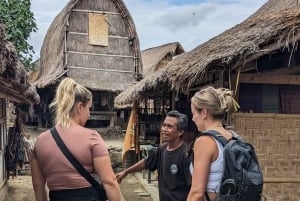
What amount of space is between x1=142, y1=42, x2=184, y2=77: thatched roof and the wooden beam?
17.0m

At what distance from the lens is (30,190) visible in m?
10.9

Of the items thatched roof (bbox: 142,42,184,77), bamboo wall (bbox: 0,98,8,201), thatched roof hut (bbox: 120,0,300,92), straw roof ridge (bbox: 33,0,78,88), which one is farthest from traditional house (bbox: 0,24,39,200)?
thatched roof (bbox: 142,42,184,77)

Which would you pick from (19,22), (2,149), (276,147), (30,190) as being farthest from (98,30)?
(276,147)

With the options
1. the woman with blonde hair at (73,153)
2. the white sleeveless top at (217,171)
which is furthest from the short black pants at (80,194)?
the white sleeveless top at (217,171)

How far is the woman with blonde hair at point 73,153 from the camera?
2.91 meters

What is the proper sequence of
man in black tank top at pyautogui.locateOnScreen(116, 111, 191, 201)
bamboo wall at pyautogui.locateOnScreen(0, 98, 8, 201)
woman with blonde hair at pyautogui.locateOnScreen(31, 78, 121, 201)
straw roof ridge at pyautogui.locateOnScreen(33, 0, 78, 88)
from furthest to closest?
straw roof ridge at pyautogui.locateOnScreen(33, 0, 78, 88) → bamboo wall at pyautogui.locateOnScreen(0, 98, 8, 201) → man in black tank top at pyautogui.locateOnScreen(116, 111, 191, 201) → woman with blonde hair at pyautogui.locateOnScreen(31, 78, 121, 201)

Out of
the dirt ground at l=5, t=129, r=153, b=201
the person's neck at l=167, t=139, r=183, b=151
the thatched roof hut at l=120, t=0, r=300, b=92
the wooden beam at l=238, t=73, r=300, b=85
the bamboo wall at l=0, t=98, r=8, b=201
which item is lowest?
the dirt ground at l=5, t=129, r=153, b=201

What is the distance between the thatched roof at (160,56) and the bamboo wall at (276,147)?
1746 cm

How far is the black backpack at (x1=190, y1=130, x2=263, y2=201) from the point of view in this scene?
2.79m

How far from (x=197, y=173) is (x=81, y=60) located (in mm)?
18382

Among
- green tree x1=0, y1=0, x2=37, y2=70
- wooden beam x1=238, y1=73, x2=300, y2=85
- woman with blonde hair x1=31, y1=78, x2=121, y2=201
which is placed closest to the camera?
woman with blonde hair x1=31, y1=78, x2=121, y2=201

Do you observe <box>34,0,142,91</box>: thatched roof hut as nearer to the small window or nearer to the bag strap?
the small window

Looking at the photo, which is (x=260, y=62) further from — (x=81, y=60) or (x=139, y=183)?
(x=81, y=60)

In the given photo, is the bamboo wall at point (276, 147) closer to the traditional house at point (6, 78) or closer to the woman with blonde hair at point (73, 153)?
the traditional house at point (6, 78)
